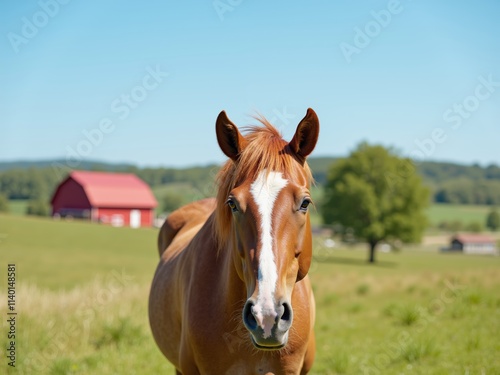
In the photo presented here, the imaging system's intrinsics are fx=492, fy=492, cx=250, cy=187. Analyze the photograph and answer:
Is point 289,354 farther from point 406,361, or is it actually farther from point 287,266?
point 406,361

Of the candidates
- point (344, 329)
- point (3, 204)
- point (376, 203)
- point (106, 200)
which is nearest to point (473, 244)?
point (376, 203)

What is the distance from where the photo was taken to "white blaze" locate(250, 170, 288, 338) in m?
2.44

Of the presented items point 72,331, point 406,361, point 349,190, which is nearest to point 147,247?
point 349,190

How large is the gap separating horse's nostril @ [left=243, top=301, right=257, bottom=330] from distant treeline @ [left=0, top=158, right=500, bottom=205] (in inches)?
2155

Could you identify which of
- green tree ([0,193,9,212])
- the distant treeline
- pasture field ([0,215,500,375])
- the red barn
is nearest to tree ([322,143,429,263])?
the distant treeline

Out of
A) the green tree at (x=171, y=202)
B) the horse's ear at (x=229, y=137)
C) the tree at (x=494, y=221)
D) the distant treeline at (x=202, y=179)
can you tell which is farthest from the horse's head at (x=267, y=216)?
the tree at (x=494, y=221)

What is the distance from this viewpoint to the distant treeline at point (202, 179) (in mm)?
73000

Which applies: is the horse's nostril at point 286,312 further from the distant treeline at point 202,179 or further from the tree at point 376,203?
the distant treeline at point 202,179

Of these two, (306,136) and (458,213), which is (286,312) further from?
(458,213)

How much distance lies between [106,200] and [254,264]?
54.6 m

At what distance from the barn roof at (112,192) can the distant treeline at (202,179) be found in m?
3.11

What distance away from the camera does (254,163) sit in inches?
117

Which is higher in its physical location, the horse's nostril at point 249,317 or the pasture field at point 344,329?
the horse's nostril at point 249,317

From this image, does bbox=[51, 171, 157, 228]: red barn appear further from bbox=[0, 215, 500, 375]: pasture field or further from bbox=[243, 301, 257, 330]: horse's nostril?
bbox=[243, 301, 257, 330]: horse's nostril
